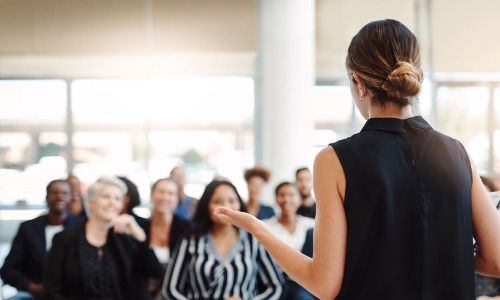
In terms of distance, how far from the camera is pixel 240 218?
4.26 ft

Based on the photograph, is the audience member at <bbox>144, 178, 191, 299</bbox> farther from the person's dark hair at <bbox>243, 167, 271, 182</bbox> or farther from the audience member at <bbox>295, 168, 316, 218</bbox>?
the person's dark hair at <bbox>243, 167, 271, 182</bbox>

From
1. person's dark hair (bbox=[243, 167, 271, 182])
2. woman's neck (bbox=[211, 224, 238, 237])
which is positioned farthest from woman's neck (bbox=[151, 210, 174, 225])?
person's dark hair (bbox=[243, 167, 271, 182])

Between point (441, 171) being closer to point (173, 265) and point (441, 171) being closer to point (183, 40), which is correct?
point (173, 265)

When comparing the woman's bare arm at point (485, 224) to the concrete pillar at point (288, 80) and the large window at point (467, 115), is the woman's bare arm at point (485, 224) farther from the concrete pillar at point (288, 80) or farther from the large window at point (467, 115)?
the large window at point (467, 115)

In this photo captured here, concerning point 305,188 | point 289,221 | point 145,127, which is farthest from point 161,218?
point 145,127

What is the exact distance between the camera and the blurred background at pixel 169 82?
376 inches

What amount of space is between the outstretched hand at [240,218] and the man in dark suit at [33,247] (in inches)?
143

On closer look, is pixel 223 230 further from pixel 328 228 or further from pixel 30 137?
pixel 30 137

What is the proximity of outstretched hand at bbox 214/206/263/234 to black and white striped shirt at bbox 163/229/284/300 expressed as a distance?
2791mm

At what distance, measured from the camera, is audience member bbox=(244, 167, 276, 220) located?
6.73 meters

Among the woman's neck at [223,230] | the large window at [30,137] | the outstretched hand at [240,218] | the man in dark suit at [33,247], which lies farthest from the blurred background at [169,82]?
the outstretched hand at [240,218]

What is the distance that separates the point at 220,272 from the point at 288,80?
17.6ft

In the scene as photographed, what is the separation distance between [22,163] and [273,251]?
8.90 m

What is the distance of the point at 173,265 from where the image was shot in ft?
13.8
